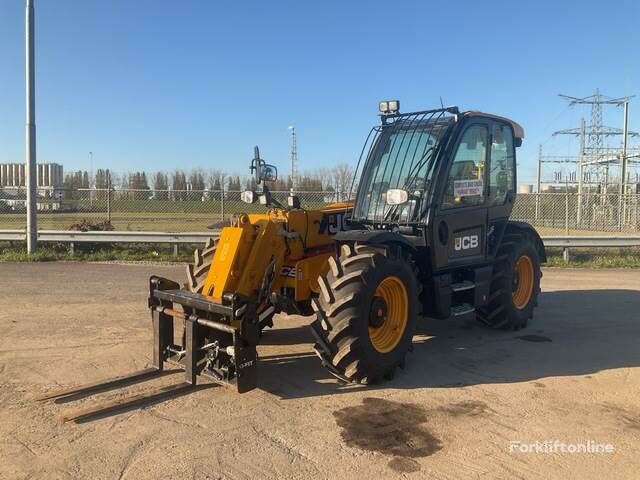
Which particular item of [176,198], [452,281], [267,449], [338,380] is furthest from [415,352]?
[176,198]

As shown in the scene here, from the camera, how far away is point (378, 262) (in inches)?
211

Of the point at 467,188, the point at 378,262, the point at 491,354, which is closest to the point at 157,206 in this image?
the point at 467,188

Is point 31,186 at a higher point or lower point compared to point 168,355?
higher

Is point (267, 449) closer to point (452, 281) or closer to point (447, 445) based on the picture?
point (447, 445)

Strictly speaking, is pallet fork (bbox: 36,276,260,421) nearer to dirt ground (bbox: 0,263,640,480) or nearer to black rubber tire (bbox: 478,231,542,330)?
dirt ground (bbox: 0,263,640,480)

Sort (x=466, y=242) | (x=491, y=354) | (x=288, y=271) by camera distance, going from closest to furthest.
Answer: (x=288, y=271)
(x=491, y=354)
(x=466, y=242)

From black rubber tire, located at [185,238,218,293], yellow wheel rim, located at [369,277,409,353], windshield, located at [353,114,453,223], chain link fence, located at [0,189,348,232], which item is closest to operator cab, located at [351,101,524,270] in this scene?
windshield, located at [353,114,453,223]

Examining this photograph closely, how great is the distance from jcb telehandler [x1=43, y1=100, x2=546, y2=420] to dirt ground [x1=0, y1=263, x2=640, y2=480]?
371mm

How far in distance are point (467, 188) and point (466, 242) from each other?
0.65 metres

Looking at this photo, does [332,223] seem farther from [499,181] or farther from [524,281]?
[524,281]

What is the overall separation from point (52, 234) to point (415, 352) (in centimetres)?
1192

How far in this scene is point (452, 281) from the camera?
6.75m

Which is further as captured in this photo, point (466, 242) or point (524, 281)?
point (524, 281)

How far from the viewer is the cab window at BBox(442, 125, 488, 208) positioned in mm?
6523
